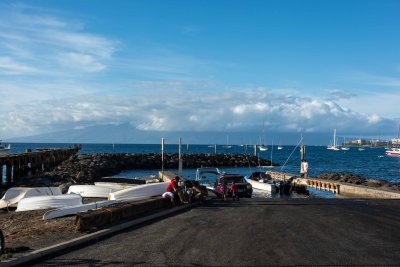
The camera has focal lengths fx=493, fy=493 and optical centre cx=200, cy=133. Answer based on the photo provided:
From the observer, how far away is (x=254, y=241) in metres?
11.8

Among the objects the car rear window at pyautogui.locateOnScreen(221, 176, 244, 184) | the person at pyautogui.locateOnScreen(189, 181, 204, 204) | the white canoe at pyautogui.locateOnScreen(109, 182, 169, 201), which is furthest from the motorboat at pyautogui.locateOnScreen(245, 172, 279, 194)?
the person at pyautogui.locateOnScreen(189, 181, 204, 204)

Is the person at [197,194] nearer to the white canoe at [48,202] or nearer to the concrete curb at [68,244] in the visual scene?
the concrete curb at [68,244]

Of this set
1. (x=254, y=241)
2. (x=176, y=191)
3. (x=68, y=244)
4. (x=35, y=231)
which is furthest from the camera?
(x=176, y=191)

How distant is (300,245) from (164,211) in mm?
7265

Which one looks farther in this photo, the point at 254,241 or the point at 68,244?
the point at 254,241

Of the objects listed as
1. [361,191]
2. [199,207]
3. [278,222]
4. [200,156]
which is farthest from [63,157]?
[278,222]

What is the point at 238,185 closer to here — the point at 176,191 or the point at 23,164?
the point at 176,191

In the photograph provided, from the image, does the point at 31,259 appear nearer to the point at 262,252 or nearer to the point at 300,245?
the point at 262,252

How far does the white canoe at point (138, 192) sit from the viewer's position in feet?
68.7

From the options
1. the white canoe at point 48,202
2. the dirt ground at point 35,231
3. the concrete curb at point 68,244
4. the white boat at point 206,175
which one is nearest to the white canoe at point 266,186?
the white boat at point 206,175

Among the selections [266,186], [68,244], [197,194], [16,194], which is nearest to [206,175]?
[266,186]

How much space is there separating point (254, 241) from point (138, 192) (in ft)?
34.9

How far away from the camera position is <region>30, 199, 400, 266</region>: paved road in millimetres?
9852

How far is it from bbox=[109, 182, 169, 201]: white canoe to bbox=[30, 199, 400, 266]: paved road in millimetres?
4334
